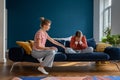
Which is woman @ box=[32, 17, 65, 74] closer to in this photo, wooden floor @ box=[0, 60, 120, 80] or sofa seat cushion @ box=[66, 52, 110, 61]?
wooden floor @ box=[0, 60, 120, 80]

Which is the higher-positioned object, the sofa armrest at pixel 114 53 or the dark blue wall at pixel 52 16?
the dark blue wall at pixel 52 16

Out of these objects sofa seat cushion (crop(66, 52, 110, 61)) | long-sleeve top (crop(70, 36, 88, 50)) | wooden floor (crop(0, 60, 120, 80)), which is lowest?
wooden floor (crop(0, 60, 120, 80))

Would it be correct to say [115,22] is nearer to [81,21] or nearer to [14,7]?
[81,21]

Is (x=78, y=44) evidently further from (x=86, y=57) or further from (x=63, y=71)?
(x=63, y=71)

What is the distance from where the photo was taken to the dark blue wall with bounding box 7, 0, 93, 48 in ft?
32.7

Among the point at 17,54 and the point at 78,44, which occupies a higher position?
the point at 78,44

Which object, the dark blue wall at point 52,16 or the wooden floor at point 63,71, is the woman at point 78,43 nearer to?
the wooden floor at point 63,71

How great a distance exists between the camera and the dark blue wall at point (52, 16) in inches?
392

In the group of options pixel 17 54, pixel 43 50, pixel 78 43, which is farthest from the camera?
pixel 78 43

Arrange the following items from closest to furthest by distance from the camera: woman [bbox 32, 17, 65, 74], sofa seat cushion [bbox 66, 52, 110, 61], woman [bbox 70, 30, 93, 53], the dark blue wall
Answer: woman [bbox 32, 17, 65, 74] → sofa seat cushion [bbox 66, 52, 110, 61] → woman [bbox 70, 30, 93, 53] → the dark blue wall

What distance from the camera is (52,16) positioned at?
10.1m

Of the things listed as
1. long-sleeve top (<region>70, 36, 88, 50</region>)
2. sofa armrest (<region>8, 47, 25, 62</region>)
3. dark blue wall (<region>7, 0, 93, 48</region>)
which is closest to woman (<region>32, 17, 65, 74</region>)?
sofa armrest (<region>8, 47, 25, 62</region>)

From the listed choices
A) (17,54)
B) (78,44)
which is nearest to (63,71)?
(78,44)

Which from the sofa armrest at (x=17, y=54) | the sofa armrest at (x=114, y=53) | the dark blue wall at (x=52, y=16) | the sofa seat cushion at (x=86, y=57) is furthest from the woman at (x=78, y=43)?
the dark blue wall at (x=52, y=16)
